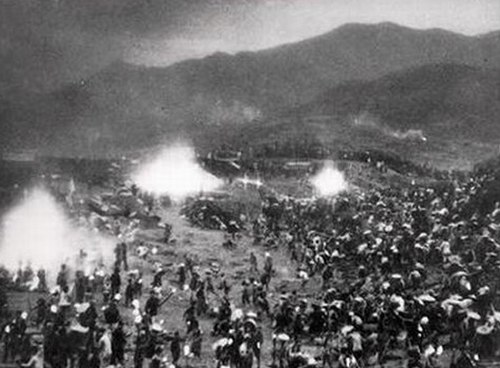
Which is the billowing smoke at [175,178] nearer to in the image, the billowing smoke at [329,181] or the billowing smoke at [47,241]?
the billowing smoke at [329,181]

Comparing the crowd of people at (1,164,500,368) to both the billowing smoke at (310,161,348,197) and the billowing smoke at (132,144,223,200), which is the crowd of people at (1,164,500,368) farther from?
the billowing smoke at (310,161,348,197)

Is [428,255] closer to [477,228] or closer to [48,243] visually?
[477,228]

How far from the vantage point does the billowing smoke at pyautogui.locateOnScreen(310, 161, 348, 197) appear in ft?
203

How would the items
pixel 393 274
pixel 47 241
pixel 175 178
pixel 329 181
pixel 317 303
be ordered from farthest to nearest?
pixel 329 181
pixel 175 178
pixel 47 241
pixel 393 274
pixel 317 303

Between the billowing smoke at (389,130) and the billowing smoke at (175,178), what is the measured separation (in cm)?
5696

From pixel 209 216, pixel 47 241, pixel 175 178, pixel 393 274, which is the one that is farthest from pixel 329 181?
pixel 393 274

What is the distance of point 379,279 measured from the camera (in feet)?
91.1

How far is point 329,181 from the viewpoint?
2564 inches

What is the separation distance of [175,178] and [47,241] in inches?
1024

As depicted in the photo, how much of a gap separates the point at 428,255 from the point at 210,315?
10012 mm

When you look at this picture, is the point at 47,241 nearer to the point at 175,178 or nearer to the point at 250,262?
the point at 250,262

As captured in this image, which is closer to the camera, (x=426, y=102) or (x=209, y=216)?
(x=209, y=216)

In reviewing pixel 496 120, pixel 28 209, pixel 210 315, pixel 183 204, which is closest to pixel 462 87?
pixel 496 120

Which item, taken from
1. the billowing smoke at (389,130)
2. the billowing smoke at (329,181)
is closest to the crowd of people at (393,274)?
the billowing smoke at (329,181)
